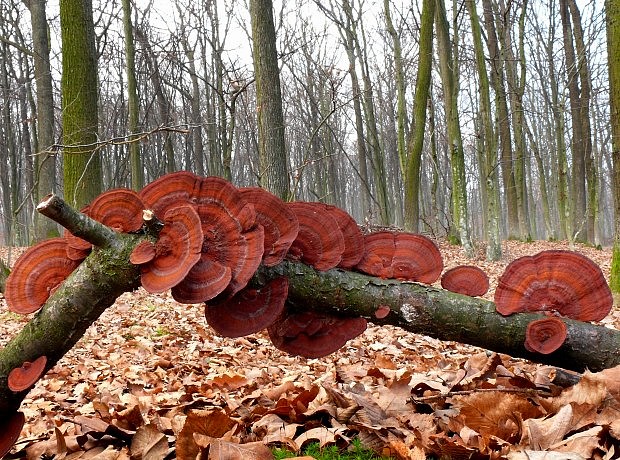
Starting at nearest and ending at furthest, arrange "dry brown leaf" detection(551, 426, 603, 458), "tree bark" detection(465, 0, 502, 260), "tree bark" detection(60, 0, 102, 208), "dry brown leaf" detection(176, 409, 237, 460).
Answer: "dry brown leaf" detection(551, 426, 603, 458)
"dry brown leaf" detection(176, 409, 237, 460)
"tree bark" detection(60, 0, 102, 208)
"tree bark" detection(465, 0, 502, 260)

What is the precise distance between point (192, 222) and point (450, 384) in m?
1.80

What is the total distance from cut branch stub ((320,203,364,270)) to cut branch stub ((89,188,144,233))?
828 millimetres

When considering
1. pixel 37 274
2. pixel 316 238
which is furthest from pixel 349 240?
pixel 37 274

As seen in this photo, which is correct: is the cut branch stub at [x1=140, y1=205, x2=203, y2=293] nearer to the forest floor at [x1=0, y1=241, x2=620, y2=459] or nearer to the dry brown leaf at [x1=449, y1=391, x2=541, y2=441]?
the forest floor at [x1=0, y1=241, x2=620, y2=459]

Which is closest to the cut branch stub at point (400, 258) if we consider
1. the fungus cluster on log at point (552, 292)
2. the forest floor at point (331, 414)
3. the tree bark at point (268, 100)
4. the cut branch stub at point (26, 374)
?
the fungus cluster on log at point (552, 292)

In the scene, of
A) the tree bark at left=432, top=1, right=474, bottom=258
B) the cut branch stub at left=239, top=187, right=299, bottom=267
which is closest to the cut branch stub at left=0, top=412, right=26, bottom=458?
the cut branch stub at left=239, top=187, right=299, bottom=267

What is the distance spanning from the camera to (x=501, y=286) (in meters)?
2.35

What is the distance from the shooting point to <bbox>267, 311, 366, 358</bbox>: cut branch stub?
2486 mm

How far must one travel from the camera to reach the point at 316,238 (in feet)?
7.56

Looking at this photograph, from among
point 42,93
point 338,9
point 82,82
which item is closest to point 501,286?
point 82,82

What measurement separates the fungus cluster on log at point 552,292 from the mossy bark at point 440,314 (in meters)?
0.06

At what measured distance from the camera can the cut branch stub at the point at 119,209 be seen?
2.01 meters

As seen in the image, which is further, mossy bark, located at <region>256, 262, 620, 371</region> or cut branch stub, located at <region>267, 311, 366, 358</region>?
cut branch stub, located at <region>267, 311, 366, 358</region>

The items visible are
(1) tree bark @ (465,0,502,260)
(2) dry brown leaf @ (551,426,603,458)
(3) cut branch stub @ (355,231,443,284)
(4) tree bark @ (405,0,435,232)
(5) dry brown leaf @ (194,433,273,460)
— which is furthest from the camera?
(1) tree bark @ (465,0,502,260)
